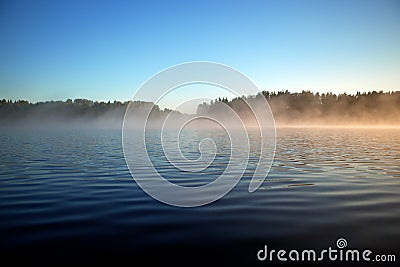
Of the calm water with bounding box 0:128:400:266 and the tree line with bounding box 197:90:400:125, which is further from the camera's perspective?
the tree line with bounding box 197:90:400:125

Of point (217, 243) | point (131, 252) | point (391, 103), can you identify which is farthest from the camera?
point (391, 103)

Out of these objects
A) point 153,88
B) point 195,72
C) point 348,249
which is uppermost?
point 195,72

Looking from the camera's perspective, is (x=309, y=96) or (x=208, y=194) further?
(x=309, y=96)

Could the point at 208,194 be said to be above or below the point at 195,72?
below

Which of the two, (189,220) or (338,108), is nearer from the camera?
(189,220)

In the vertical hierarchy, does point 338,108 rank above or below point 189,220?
above

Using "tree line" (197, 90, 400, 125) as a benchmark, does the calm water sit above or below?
below

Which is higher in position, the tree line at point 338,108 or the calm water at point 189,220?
the tree line at point 338,108

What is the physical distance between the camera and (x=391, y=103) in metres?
175

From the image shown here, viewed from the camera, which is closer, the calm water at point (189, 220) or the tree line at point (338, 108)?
the calm water at point (189, 220)

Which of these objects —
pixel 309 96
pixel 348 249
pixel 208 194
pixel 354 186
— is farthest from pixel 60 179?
pixel 309 96

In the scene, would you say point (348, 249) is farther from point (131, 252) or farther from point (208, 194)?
point (208, 194)

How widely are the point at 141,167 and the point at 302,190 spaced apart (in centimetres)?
1044

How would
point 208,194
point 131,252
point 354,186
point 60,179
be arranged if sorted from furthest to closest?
point 60,179
point 354,186
point 208,194
point 131,252
